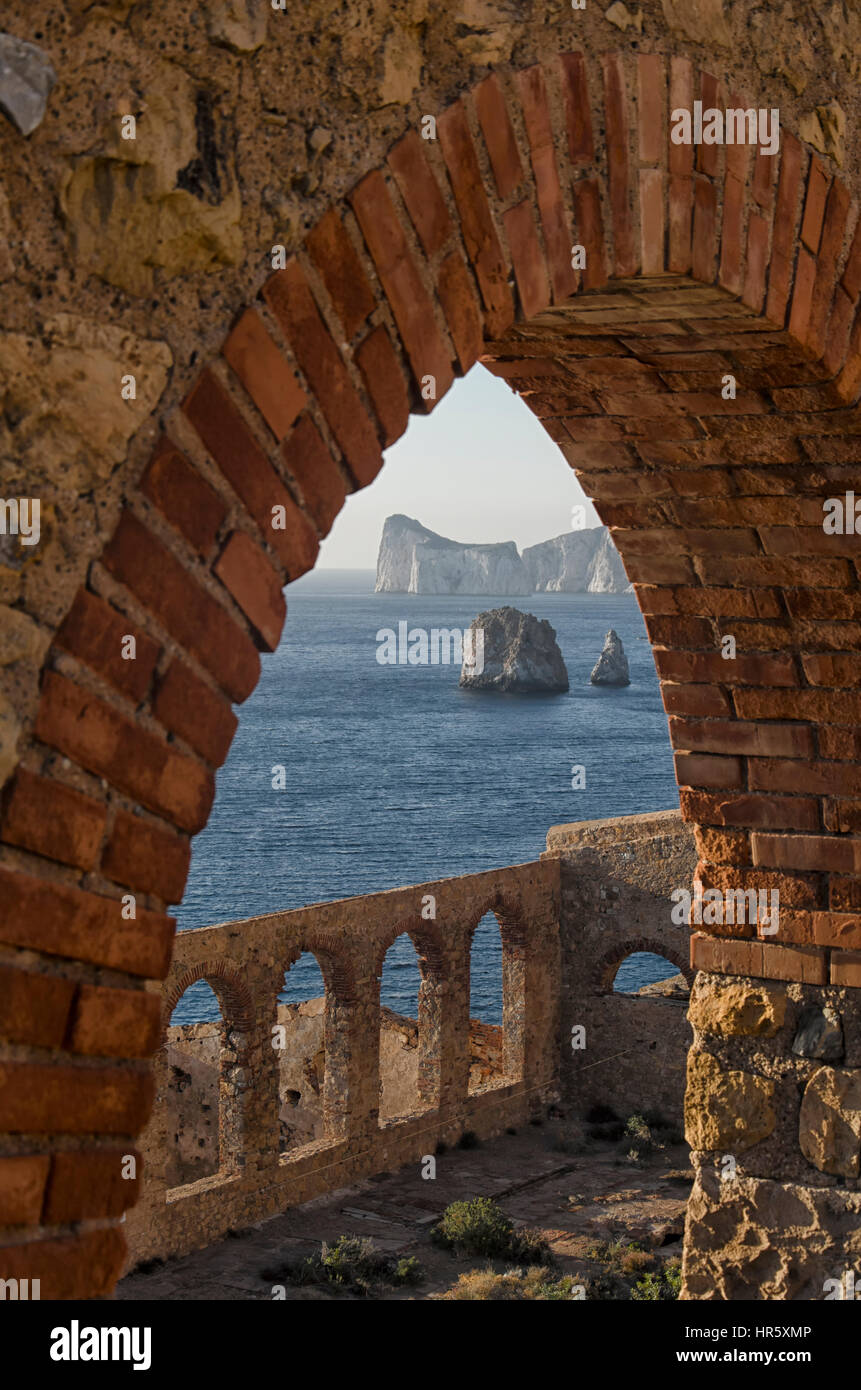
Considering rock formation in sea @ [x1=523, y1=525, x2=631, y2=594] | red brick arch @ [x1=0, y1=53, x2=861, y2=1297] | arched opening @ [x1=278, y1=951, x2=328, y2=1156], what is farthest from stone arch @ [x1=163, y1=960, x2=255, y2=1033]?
rock formation in sea @ [x1=523, y1=525, x2=631, y2=594]

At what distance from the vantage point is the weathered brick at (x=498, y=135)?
217cm

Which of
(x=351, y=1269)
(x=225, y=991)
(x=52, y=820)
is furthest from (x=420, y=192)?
(x=225, y=991)

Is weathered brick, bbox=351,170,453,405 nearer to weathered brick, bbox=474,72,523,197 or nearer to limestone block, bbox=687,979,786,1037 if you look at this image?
weathered brick, bbox=474,72,523,197

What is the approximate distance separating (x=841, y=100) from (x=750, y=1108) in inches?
99.5

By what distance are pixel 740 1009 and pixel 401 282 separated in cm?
273

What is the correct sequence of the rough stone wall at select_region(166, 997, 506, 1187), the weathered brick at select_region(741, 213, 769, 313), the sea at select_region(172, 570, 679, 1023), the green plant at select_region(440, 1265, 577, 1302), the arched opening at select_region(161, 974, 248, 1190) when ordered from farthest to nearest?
the sea at select_region(172, 570, 679, 1023) < the rough stone wall at select_region(166, 997, 506, 1187) < the arched opening at select_region(161, 974, 248, 1190) < the green plant at select_region(440, 1265, 577, 1302) < the weathered brick at select_region(741, 213, 769, 313)

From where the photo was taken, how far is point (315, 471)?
6.49 feet

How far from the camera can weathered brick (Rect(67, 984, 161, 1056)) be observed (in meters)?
1.70

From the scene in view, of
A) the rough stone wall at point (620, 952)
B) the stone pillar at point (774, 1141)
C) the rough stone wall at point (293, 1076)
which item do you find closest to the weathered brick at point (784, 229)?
the stone pillar at point (774, 1141)

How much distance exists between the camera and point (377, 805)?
218 ft

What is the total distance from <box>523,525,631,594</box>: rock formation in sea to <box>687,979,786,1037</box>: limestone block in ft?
614

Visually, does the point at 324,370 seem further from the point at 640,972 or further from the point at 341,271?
the point at 640,972

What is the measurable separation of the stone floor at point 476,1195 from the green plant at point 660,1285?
0.68 m

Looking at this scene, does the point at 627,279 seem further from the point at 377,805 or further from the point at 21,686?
the point at 377,805
